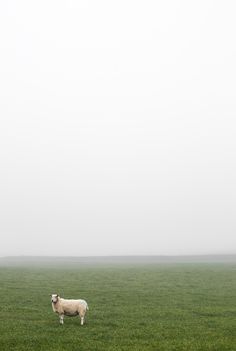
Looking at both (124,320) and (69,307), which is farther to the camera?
(124,320)

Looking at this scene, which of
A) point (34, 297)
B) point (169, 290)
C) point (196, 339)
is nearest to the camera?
point (196, 339)

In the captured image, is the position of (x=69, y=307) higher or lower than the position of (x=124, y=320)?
higher

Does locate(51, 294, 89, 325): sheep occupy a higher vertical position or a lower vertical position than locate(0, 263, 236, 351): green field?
higher

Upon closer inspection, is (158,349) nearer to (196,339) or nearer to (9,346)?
(196,339)

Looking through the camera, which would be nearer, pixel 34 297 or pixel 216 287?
pixel 34 297

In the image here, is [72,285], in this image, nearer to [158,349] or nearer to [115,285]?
[115,285]

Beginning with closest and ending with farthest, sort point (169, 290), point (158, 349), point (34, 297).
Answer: point (158, 349) → point (34, 297) → point (169, 290)

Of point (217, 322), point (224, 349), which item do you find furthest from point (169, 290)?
point (224, 349)

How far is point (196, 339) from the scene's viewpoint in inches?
941

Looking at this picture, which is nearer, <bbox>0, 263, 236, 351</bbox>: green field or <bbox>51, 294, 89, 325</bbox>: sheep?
<bbox>0, 263, 236, 351</bbox>: green field

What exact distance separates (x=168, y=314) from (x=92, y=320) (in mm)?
6173

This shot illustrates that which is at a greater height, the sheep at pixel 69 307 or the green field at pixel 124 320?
the sheep at pixel 69 307

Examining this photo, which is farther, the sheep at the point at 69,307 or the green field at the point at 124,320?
the sheep at the point at 69,307

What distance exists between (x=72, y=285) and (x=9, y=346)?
97.2 ft
